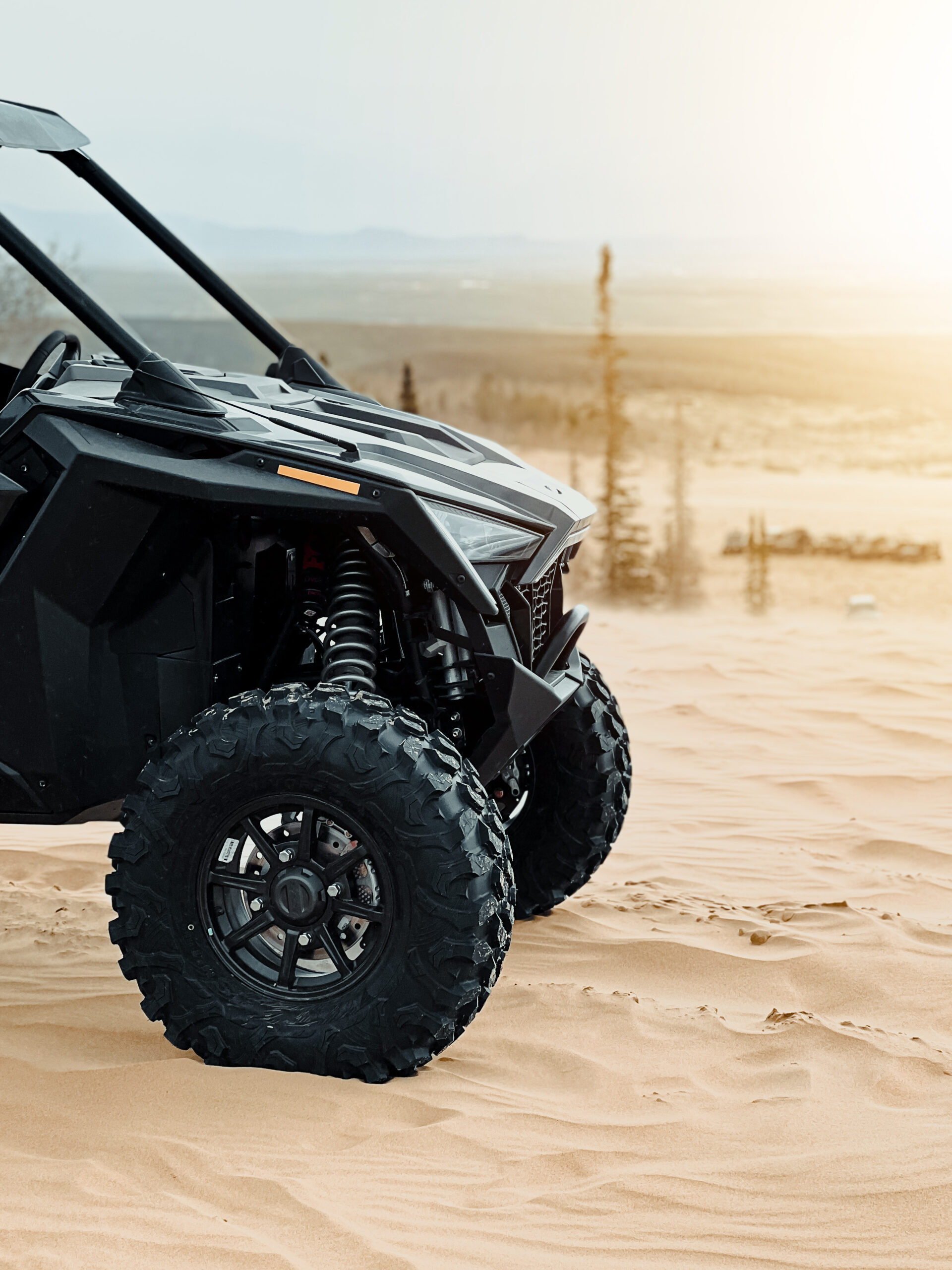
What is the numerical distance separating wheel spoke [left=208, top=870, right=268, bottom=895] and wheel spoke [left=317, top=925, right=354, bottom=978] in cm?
16

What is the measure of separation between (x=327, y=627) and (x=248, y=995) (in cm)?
89

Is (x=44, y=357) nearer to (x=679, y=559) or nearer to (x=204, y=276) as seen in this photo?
(x=204, y=276)

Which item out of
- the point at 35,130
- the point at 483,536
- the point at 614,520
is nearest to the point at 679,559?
the point at 614,520

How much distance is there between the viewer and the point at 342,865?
3193 mm

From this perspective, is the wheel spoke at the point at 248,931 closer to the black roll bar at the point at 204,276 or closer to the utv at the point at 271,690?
the utv at the point at 271,690

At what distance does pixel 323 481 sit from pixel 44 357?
117 centimetres

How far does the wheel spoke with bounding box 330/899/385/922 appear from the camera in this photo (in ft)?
10.5

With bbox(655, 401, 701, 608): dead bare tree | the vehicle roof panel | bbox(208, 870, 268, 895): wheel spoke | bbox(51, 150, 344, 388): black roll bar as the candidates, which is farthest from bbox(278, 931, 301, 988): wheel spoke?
bbox(655, 401, 701, 608): dead bare tree

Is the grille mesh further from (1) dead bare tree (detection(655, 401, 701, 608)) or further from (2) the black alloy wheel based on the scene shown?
(1) dead bare tree (detection(655, 401, 701, 608))

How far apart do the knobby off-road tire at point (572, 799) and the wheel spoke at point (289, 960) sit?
131cm

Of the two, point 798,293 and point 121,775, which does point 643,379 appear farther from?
point 121,775

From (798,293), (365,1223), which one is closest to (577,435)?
(798,293)

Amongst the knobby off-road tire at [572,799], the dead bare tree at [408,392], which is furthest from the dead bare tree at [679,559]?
the knobby off-road tire at [572,799]

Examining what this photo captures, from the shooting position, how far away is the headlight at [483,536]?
3.35 meters
